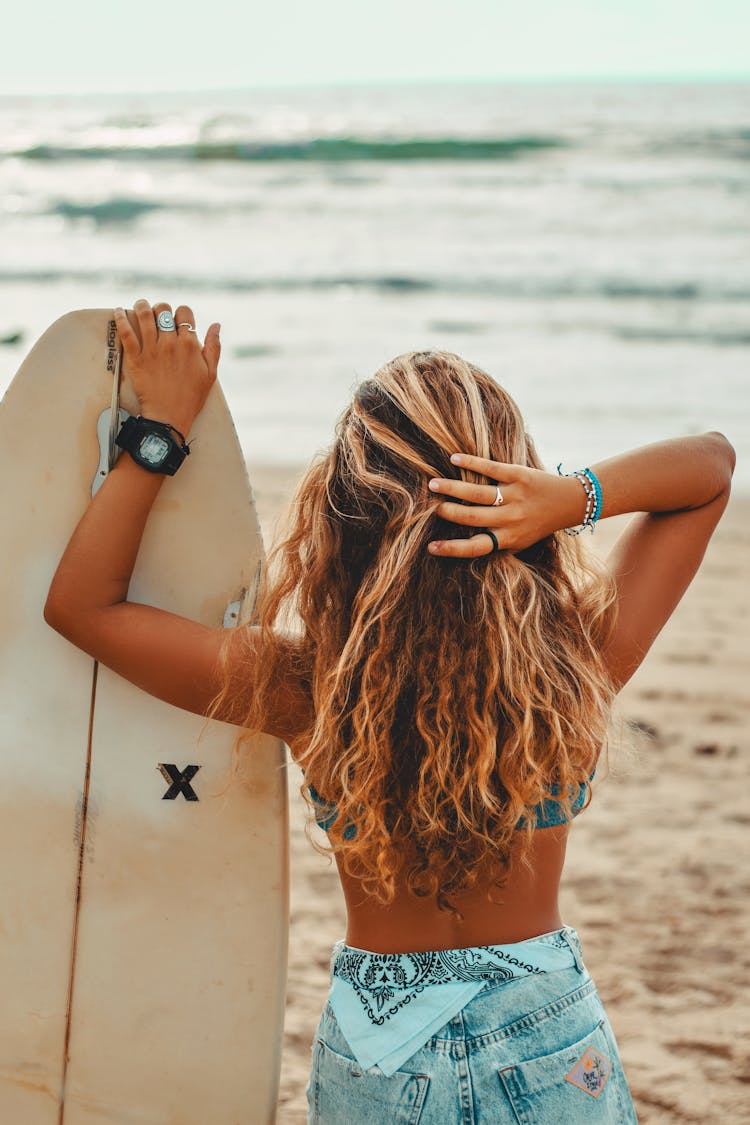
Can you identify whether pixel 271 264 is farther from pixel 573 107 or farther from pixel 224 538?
pixel 573 107

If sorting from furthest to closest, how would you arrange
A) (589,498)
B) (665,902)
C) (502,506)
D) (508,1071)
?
1. (665,902)
2. (589,498)
3. (502,506)
4. (508,1071)

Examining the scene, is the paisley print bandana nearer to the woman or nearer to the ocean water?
the woman

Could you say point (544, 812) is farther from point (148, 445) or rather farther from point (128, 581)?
point (148, 445)

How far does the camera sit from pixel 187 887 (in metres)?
2.12

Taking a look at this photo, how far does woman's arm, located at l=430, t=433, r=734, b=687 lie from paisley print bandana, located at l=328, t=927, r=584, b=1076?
0.40 m

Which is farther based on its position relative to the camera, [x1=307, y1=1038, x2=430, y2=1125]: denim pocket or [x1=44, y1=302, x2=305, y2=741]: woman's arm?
[x1=44, y1=302, x2=305, y2=741]: woman's arm

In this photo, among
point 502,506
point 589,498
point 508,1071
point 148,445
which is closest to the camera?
point 508,1071

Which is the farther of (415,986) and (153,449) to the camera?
(153,449)

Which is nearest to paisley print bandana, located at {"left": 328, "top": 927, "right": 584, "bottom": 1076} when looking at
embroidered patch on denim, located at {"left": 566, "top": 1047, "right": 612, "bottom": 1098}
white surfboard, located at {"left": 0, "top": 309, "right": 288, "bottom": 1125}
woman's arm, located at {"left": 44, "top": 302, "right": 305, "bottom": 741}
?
embroidered patch on denim, located at {"left": 566, "top": 1047, "right": 612, "bottom": 1098}

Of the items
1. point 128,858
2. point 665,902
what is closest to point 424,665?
point 128,858

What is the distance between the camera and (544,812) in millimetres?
1510

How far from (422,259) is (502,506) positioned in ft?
48.7

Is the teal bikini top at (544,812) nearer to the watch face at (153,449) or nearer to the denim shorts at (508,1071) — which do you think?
the denim shorts at (508,1071)

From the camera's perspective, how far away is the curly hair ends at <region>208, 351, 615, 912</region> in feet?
4.73
